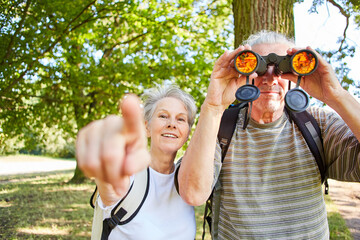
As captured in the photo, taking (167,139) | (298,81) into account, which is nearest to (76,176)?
(167,139)

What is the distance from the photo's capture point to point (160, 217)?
6.15 feet

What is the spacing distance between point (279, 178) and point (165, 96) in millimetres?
1091

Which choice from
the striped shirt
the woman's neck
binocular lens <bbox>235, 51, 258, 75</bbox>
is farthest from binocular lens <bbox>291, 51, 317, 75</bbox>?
the woman's neck

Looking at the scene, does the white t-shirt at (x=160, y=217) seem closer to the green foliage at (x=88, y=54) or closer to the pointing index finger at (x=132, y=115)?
the pointing index finger at (x=132, y=115)

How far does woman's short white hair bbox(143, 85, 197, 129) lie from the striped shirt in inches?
19.3

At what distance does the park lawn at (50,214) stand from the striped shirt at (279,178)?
12.4 feet

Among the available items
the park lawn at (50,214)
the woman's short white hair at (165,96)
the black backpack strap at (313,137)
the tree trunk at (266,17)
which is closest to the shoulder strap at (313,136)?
the black backpack strap at (313,137)

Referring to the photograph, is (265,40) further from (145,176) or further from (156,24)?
(156,24)

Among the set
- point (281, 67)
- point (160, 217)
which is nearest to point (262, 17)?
point (281, 67)

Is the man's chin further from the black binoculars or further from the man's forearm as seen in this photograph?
the man's forearm

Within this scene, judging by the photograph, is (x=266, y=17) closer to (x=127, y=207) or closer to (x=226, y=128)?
(x=226, y=128)

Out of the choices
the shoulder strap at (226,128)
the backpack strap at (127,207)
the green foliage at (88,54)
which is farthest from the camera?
the green foliage at (88,54)

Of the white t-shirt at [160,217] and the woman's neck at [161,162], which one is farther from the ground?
the woman's neck at [161,162]

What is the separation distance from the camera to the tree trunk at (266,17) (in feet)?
10.3
